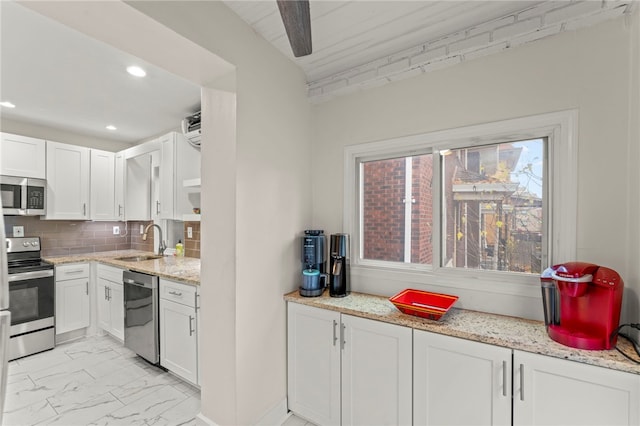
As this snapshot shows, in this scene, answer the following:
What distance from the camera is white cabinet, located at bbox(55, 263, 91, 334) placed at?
3.20 meters

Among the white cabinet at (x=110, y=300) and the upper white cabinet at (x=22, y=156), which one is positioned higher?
the upper white cabinet at (x=22, y=156)

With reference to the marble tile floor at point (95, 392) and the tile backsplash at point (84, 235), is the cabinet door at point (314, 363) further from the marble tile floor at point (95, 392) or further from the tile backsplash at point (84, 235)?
the tile backsplash at point (84, 235)

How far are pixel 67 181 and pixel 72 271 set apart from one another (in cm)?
112

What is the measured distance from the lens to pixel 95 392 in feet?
7.81

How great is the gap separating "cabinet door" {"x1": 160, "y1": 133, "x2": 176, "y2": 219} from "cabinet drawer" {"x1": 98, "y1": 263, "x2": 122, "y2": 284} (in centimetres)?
74

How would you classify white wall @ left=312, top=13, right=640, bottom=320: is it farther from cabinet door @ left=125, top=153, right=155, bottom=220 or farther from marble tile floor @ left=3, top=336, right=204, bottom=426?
cabinet door @ left=125, top=153, right=155, bottom=220

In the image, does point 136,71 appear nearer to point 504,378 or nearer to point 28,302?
point 28,302

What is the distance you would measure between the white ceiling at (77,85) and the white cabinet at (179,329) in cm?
174

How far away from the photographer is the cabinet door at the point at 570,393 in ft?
3.86

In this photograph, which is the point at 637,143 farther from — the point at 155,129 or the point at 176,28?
the point at 155,129

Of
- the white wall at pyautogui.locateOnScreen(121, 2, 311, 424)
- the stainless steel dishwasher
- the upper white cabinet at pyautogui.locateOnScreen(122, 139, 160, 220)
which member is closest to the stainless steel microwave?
the upper white cabinet at pyautogui.locateOnScreen(122, 139, 160, 220)

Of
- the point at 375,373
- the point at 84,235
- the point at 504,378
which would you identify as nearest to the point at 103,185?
the point at 84,235

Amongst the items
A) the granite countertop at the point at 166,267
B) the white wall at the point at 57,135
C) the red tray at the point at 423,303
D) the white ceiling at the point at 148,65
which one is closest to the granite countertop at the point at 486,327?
the red tray at the point at 423,303

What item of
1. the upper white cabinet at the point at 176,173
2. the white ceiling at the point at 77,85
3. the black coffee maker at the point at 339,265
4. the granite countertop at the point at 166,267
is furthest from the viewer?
the upper white cabinet at the point at 176,173
